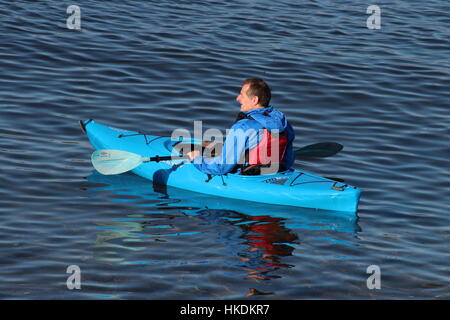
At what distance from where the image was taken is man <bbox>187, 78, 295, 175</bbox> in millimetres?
7781

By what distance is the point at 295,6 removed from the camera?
16.5m

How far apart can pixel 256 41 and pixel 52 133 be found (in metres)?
5.43

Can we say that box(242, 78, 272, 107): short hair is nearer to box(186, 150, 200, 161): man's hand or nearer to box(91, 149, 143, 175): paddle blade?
box(186, 150, 200, 161): man's hand

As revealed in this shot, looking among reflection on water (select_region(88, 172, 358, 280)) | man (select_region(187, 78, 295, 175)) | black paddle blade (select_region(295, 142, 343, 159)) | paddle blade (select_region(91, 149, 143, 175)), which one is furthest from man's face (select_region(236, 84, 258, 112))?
paddle blade (select_region(91, 149, 143, 175))

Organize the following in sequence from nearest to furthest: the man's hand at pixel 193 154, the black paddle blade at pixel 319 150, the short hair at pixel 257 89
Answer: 1. the short hair at pixel 257 89
2. the man's hand at pixel 193 154
3. the black paddle blade at pixel 319 150

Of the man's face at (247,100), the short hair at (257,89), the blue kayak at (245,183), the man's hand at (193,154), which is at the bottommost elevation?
the blue kayak at (245,183)

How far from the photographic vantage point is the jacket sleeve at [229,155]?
7789 mm

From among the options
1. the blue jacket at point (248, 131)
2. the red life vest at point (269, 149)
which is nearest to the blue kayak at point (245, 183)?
the red life vest at point (269, 149)

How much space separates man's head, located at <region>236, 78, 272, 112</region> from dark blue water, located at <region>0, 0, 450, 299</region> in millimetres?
1059

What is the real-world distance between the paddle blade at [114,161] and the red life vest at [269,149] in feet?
4.19

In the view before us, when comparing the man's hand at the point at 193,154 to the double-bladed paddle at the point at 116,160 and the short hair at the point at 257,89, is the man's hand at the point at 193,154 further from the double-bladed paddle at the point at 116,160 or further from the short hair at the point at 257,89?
the short hair at the point at 257,89

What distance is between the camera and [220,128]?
33.7ft

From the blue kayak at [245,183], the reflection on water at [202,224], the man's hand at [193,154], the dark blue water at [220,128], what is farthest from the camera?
the man's hand at [193,154]

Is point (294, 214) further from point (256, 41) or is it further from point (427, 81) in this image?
point (256, 41)
